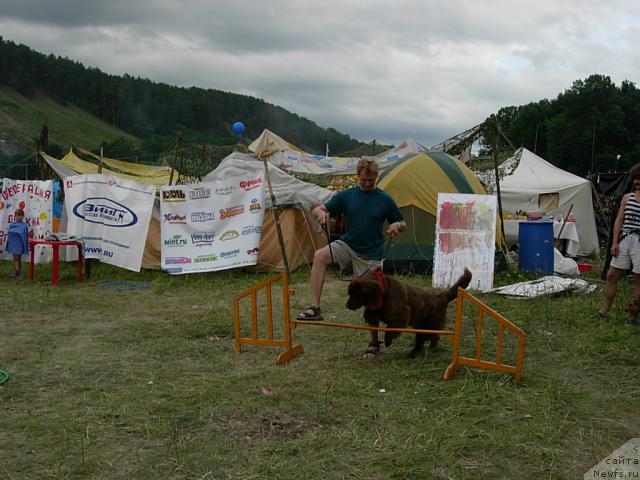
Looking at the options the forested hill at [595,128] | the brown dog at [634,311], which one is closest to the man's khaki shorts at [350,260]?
the brown dog at [634,311]

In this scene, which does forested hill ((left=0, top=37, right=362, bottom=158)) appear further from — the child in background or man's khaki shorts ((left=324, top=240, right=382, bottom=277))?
man's khaki shorts ((left=324, top=240, right=382, bottom=277))

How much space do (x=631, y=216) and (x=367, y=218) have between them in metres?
3.28

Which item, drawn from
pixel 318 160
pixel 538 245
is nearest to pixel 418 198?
pixel 538 245

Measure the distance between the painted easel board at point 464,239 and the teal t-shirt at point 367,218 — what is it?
13.7 feet

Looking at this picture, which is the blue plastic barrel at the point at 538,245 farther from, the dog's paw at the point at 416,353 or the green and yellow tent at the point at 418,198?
the dog's paw at the point at 416,353

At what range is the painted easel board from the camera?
955 cm

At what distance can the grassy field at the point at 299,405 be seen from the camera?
10.7 ft

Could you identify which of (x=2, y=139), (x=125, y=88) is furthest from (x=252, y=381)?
(x=125, y=88)

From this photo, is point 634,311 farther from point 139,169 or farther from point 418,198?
point 139,169

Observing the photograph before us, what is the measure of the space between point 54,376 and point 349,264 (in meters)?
2.80

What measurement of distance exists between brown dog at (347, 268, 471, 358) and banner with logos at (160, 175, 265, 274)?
529 cm

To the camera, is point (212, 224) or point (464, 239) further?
point (212, 224)

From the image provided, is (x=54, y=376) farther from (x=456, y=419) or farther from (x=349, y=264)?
(x=456, y=419)

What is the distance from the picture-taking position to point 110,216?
10703 mm
